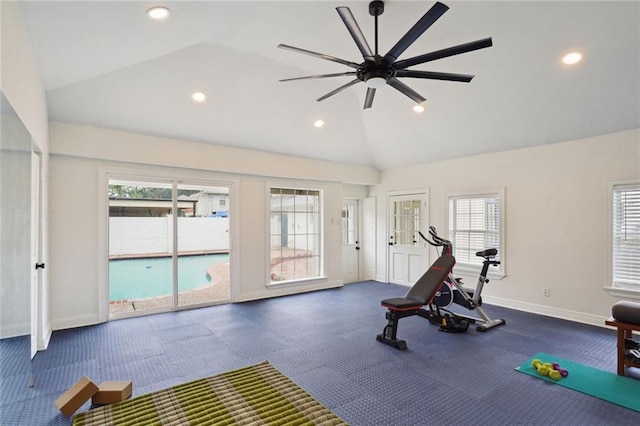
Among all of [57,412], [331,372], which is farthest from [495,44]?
[57,412]

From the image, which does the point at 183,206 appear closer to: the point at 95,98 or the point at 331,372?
the point at 95,98

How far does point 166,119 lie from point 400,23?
3385 millimetres

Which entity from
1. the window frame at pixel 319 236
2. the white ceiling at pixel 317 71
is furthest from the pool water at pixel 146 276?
the white ceiling at pixel 317 71

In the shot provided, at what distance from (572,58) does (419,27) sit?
8.39ft

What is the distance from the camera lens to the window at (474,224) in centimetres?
555

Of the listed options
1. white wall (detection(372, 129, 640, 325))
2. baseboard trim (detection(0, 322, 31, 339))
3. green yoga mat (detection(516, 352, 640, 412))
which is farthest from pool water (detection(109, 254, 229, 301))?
white wall (detection(372, 129, 640, 325))

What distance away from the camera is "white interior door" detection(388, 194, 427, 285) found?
6.74m

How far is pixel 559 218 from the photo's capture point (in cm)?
481

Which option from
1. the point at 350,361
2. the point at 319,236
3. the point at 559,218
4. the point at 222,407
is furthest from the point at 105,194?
the point at 559,218

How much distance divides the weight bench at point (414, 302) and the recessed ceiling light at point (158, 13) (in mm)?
3615

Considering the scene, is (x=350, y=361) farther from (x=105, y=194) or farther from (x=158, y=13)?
(x=105, y=194)

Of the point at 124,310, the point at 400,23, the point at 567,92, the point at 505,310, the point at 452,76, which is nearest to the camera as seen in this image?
the point at 452,76

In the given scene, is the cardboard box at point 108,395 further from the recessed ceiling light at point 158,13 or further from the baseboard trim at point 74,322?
the recessed ceiling light at point 158,13

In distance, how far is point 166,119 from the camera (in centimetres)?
471
